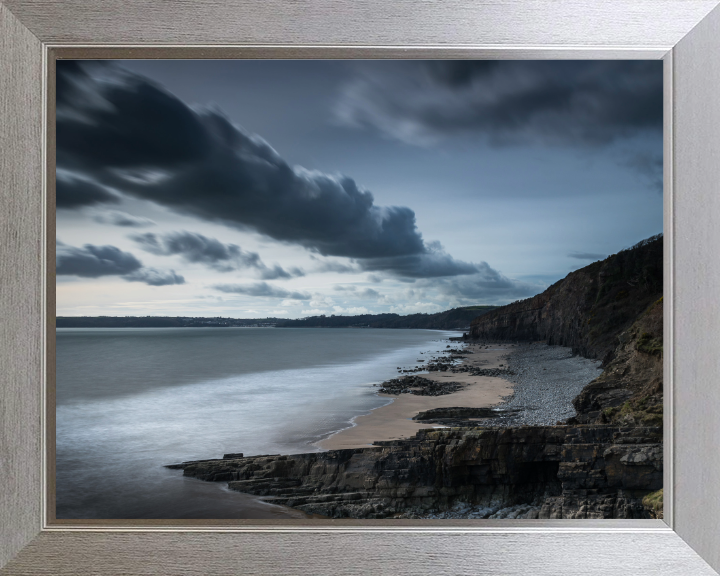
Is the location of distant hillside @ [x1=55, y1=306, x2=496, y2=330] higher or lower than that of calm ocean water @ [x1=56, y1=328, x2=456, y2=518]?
higher

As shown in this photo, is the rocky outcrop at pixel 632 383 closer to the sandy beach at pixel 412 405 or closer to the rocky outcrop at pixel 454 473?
the rocky outcrop at pixel 454 473

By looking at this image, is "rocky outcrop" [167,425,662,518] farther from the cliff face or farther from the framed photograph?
the cliff face

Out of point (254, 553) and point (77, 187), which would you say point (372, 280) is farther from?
point (77, 187)

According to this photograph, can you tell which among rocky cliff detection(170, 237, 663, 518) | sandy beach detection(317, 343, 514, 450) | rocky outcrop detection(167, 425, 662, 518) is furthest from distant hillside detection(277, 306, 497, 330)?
rocky outcrop detection(167, 425, 662, 518)

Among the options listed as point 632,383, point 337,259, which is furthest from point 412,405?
point 632,383

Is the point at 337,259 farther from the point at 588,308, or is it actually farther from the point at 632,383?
the point at 632,383

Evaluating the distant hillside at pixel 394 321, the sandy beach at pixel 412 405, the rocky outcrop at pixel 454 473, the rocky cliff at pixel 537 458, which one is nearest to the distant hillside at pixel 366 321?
the distant hillside at pixel 394 321
